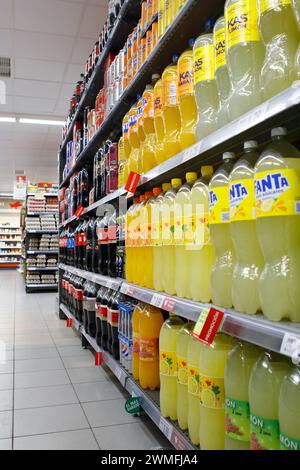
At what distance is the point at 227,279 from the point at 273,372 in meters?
0.33

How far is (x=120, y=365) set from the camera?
2750 millimetres

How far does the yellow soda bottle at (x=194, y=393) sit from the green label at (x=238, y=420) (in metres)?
0.25

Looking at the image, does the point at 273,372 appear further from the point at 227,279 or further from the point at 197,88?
the point at 197,88

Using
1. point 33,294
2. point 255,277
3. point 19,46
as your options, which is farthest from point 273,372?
point 33,294

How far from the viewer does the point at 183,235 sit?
1.76m

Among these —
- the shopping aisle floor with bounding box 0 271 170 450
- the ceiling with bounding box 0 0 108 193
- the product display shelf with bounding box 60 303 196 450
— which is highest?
the ceiling with bounding box 0 0 108 193

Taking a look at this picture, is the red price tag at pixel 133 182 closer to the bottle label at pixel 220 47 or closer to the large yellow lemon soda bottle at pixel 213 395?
the bottle label at pixel 220 47

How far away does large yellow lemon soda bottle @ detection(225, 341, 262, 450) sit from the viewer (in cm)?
132

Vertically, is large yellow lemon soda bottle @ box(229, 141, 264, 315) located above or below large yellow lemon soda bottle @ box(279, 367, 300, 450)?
above

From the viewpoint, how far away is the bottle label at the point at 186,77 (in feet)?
5.85

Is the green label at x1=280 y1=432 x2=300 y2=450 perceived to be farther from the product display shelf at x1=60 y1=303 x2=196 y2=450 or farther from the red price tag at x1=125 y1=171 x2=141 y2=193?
the red price tag at x1=125 y1=171 x2=141 y2=193

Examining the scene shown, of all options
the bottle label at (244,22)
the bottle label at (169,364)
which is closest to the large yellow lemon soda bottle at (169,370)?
the bottle label at (169,364)

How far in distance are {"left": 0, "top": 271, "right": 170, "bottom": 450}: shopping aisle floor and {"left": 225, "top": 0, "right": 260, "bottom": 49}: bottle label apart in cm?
183

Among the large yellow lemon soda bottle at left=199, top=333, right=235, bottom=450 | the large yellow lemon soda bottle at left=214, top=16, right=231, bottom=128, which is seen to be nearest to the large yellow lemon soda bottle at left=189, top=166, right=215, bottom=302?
the large yellow lemon soda bottle at left=199, top=333, right=235, bottom=450
